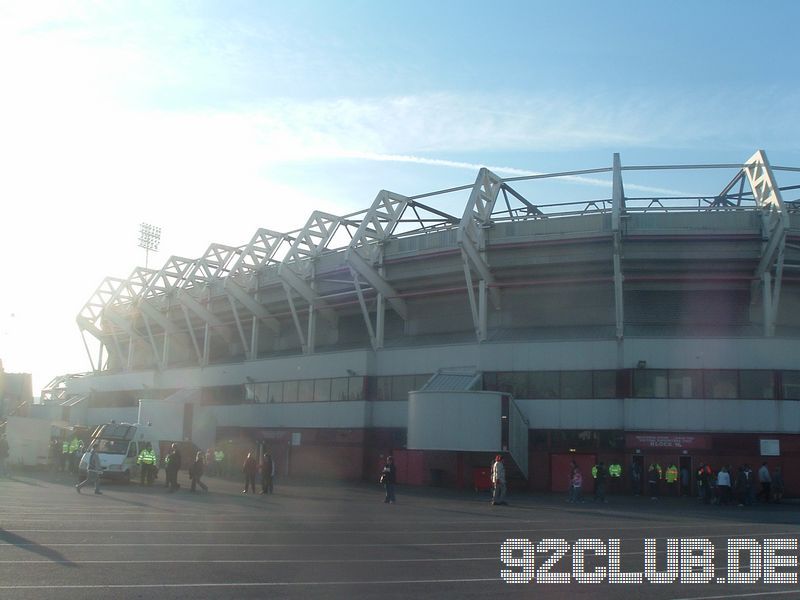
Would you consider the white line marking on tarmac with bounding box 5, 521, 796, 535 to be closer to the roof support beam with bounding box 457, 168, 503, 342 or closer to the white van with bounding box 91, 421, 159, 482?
the white van with bounding box 91, 421, 159, 482

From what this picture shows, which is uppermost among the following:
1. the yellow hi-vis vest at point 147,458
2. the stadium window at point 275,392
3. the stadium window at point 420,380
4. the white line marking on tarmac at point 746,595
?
the stadium window at point 420,380

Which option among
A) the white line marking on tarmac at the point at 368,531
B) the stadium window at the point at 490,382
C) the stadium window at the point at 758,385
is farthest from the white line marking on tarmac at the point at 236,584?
the stadium window at the point at 490,382

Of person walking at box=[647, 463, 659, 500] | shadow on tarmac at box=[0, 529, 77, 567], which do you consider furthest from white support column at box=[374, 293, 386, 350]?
shadow on tarmac at box=[0, 529, 77, 567]

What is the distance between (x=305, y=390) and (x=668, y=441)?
2097 centimetres

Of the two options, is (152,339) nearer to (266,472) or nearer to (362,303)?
(362,303)

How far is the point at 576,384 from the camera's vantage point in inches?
1441

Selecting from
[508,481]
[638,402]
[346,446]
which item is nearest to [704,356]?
[638,402]

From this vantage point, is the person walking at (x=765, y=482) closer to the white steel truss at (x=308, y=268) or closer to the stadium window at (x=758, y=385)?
the stadium window at (x=758, y=385)

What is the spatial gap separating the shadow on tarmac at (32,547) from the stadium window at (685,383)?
2760 centimetres

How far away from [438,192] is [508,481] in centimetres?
1523

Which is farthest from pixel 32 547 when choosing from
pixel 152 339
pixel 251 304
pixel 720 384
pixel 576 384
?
pixel 152 339

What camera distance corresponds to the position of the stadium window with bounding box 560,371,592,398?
3638 cm

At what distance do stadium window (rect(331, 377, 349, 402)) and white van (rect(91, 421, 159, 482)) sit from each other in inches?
456

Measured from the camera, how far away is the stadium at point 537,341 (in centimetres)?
3450
